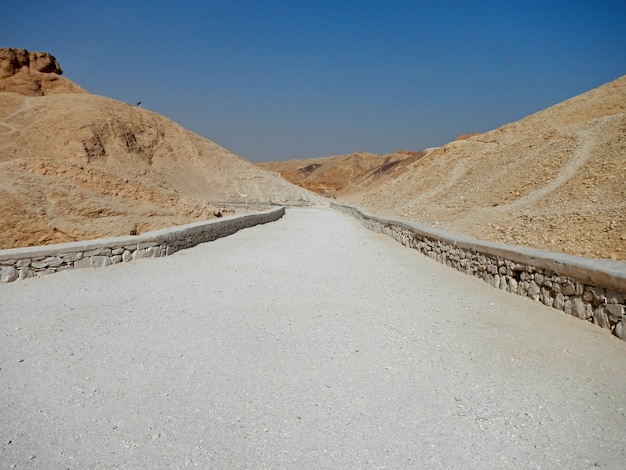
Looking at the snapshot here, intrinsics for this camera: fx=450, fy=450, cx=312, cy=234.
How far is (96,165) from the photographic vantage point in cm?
4250

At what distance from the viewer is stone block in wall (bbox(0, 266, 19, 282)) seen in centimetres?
735

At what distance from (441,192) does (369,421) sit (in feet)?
86.4

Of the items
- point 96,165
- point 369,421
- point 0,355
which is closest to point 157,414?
point 369,421

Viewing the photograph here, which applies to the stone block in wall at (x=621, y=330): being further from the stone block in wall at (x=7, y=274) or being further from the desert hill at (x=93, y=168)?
the desert hill at (x=93, y=168)

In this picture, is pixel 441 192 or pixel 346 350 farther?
pixel 441 192

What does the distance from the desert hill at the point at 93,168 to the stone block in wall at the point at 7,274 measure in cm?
354

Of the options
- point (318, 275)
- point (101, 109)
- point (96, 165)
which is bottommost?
point (318, 275)

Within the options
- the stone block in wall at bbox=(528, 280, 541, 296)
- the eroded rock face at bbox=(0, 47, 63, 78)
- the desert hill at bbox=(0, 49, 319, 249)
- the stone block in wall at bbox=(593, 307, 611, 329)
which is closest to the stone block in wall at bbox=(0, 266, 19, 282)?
the desert hill at bbox=(0, 49, 319, 249)

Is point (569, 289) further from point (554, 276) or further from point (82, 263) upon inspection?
point (82, 263)

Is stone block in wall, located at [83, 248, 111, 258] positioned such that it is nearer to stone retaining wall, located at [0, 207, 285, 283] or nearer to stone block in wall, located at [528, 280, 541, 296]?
stone retaining wall, located at [0, 207, 285, 283]

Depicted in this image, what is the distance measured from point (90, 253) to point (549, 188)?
1467cm

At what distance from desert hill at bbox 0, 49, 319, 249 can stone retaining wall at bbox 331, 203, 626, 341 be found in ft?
30.9

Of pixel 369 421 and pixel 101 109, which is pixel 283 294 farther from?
pixel 101 109

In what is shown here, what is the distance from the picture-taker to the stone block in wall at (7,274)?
7.35 m
